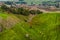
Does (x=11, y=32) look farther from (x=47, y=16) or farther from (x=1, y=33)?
(x=47, y=16)

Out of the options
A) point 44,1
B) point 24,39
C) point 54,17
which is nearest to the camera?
point 24,39

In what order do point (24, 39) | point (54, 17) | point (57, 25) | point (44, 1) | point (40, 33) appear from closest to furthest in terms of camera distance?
point (24, 39)
point (40, 33)
point (57, 25)
point (54, 17)
point (44, 1)

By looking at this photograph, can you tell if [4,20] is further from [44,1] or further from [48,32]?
[44,1]

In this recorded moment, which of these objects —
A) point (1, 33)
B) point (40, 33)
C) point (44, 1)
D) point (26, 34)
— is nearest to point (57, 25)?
point (40, 33)

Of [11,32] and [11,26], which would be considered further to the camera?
[11,26]

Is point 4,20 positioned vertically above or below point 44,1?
above

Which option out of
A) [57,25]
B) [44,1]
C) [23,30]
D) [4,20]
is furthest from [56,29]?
[44,1]
